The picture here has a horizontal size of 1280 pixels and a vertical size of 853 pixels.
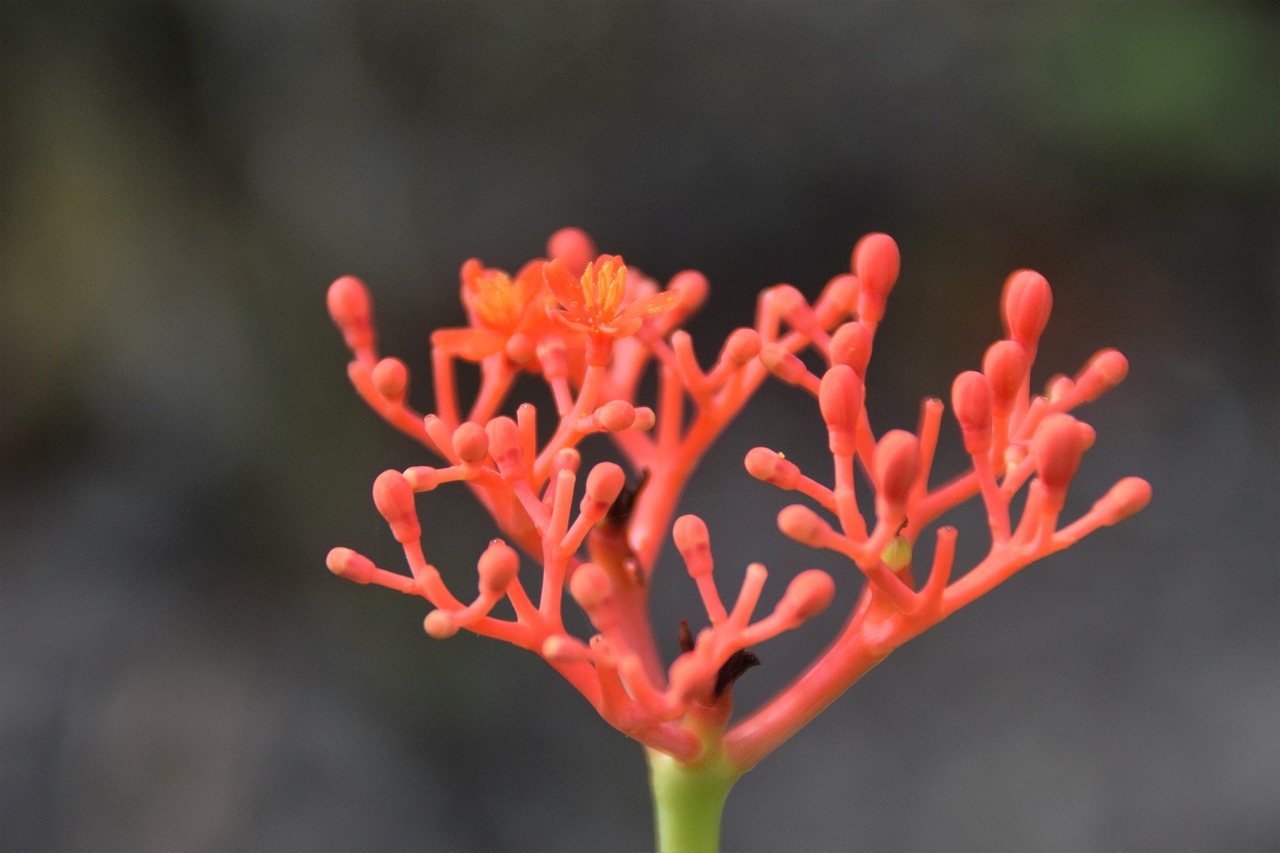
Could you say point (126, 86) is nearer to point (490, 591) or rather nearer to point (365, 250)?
point (365, 250)

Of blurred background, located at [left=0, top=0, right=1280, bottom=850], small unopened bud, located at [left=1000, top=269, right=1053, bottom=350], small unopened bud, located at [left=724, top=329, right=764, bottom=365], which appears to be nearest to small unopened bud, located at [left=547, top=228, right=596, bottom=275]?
small unopened bud, located at [left=724, top=329, right=764, bottom=365]

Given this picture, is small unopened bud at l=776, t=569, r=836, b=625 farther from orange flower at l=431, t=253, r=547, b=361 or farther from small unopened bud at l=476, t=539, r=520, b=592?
orange flower at l=431, t=253, r=547, b=361

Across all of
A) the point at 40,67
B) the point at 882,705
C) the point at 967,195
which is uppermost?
the point at 40,67

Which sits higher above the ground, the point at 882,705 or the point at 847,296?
the point at 847,296

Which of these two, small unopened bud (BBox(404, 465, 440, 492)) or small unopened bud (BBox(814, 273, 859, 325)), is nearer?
small unopened bud (BBox(404, 465, 440, 492))

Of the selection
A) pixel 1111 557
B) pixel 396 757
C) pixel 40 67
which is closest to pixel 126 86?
pixel 40 67

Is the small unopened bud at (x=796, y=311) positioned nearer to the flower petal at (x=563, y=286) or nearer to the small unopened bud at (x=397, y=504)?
the flower petal at (x=563, y=286)

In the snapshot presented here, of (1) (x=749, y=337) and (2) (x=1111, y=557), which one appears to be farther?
(2) (x=1111, y=557)

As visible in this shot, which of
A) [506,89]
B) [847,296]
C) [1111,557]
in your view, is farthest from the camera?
[1111,557]
